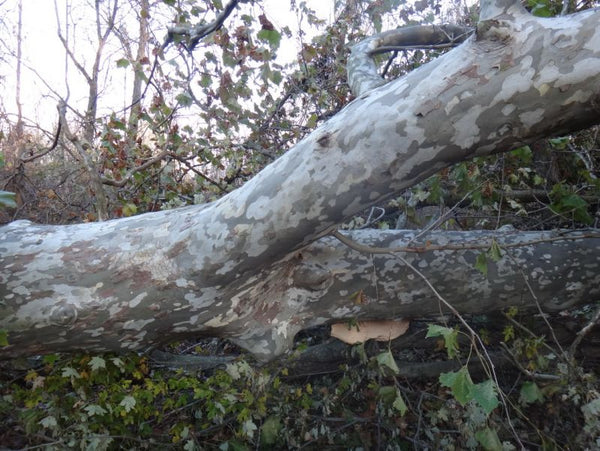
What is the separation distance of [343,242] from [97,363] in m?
1.24

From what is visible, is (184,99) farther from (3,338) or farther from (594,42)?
(594,42)

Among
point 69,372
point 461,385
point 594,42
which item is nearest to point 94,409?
point 69,372

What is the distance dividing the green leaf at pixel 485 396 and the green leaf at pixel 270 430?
1699mm

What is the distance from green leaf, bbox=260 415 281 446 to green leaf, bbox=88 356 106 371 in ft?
3.75

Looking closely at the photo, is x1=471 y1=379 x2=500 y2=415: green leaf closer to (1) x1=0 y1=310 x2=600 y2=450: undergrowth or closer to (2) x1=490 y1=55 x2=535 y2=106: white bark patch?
(1) x1=0 y1=310 x2=600 y2=450: undergrowth

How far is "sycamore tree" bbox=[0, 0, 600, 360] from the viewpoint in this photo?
4.65ft

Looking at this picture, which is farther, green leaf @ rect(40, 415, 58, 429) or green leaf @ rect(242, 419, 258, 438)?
green leaf @ rect(242, 419, 258, 438)

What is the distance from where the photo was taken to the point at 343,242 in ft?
6.60

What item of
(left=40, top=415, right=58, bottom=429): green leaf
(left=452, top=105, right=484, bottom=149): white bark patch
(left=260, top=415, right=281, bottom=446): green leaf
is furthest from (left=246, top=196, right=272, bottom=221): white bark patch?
(left=260, top=415, right=281, bottom=446): green leaf

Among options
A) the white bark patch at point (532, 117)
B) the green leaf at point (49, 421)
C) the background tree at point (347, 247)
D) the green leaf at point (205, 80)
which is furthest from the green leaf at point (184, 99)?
the white bark patch at point (532, 117)

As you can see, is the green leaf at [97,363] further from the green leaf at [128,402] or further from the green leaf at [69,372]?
the green leaf at [128,402]

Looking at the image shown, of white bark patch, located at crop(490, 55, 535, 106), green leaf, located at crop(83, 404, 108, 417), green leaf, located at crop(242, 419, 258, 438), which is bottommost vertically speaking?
green leaf, located at crop(242, 419, 258, 438)

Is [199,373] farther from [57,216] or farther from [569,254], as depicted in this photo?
[57,216]

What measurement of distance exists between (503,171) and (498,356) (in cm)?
123
